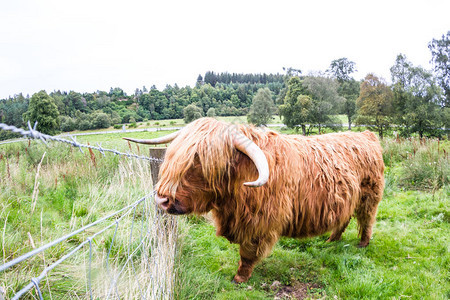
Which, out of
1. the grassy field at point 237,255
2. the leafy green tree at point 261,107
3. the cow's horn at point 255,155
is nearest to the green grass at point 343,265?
the grassy field at point 237,255

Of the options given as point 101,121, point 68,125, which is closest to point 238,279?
point 101,121

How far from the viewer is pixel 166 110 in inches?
89.3

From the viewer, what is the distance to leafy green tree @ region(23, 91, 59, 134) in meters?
3.63

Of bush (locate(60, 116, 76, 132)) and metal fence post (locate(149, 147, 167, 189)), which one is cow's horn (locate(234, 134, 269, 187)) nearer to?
metal fence post (locate(149, 147, 167, 189))

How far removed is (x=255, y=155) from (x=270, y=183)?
55cm

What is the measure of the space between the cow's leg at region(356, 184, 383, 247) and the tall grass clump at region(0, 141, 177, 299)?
2.39 m

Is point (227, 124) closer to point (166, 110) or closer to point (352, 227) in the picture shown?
point (166, 110)

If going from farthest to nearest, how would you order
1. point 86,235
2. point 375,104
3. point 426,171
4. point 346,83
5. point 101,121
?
point 346,83
point 375,104
point 426,171
point 101,121
point 86,235

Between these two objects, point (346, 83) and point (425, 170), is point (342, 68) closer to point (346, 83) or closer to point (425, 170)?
point (346, 83)

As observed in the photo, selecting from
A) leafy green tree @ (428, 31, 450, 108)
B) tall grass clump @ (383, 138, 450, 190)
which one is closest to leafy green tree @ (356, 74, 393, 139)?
leafy green tree @ (428, 31, 450, 108)

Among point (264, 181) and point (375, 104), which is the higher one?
point (375, 104)

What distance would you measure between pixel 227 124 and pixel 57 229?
2490 millimetres

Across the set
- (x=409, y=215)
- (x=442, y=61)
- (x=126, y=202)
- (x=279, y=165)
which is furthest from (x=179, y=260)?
(x=442, y=61)

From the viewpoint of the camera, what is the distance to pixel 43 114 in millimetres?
3898
